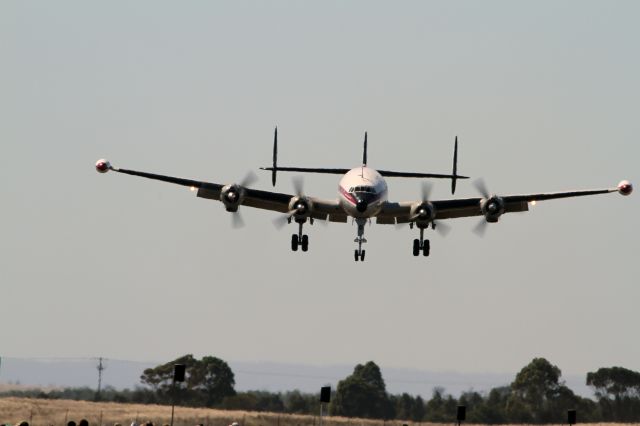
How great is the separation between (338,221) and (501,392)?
113 feet

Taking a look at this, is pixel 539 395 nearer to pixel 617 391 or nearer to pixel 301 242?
pixel 617 391

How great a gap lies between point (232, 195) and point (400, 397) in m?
39.0

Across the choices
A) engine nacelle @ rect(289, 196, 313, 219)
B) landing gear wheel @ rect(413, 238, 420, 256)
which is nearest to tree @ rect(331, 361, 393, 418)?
landing gear wheel @ rect(413, 238, 420, 256)

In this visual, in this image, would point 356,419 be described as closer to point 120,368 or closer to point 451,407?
point 451,407

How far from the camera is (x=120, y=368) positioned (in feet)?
356

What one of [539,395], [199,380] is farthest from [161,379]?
[539,395]

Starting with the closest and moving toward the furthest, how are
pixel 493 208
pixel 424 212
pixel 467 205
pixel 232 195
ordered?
pixel 232 195, pixel 493 208, pixel 424 212, pixel 467 205

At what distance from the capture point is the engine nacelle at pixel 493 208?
77.9 meters

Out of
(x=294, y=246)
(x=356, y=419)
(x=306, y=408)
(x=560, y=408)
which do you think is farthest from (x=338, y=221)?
(x=560, y=408)

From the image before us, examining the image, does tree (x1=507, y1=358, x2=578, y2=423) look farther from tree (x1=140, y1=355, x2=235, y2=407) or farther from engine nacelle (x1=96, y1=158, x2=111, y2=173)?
engine nacelle (x1=96, y1=158, x2=111, y2=173)

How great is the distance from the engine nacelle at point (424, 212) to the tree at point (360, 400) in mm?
29428

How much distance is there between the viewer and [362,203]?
74312 mm

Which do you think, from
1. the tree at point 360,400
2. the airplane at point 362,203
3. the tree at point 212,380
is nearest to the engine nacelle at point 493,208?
the airplane at point 362,203

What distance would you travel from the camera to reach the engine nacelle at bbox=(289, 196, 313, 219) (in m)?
78.1
